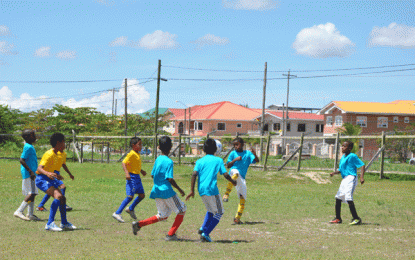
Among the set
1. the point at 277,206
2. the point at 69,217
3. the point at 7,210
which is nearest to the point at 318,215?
A: the point at 277,206

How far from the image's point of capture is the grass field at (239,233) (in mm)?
6480

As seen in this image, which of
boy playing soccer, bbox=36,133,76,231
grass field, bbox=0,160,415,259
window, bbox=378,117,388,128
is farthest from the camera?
window, bbox=378,117,388,128

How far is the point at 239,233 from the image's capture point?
→ 823cm

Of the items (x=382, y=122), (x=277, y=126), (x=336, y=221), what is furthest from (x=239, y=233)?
(x=277, y=126)

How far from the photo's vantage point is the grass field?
6480 millimetres

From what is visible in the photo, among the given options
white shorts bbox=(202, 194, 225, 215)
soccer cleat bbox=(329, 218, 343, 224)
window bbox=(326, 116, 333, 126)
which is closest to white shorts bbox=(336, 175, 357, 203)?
soccer cleat bbox=(329, 218, 343, 224)

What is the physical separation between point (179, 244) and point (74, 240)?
1602 millimetres

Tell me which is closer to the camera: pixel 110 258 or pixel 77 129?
pixel 110 258

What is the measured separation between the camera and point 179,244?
711cm

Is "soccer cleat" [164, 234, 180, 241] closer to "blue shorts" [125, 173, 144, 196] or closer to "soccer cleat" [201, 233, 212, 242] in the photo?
"soccer cleat" [201, 233, 212, 242]

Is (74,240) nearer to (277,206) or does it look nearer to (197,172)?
(197,172)

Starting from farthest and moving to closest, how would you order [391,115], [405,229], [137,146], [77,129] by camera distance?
[391,115]
[77,129]
[137,146]
[405,229]

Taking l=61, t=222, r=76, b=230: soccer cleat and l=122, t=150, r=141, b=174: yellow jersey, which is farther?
l=122, t=150, r=141, b=174: yellow jersey

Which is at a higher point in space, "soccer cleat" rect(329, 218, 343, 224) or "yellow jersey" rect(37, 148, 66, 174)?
"yellow jersey" rect(37, 148, 66, 174)
